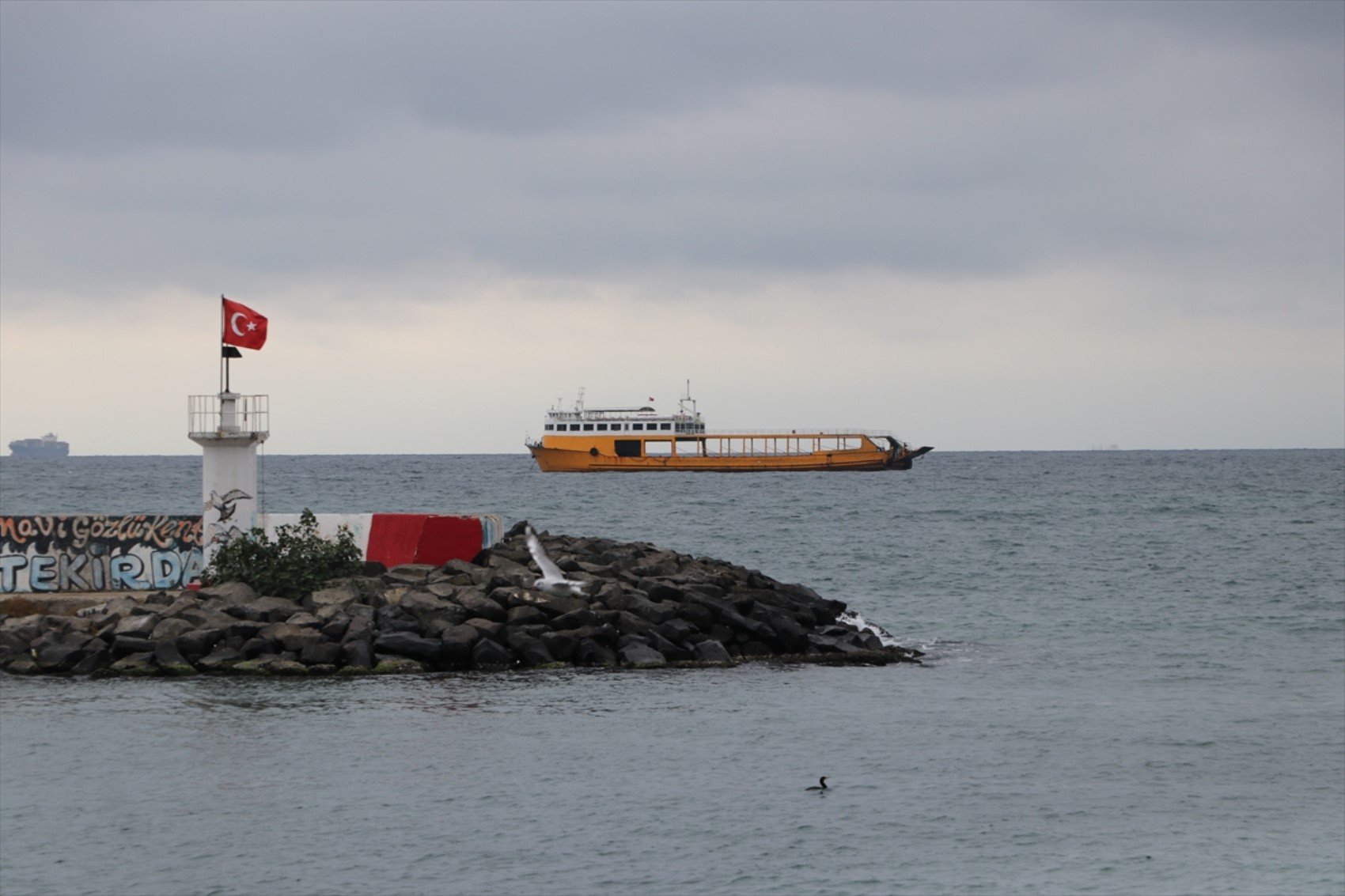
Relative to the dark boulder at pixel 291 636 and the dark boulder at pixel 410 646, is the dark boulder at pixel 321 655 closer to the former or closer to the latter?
the dark boulder at pixel 291 636

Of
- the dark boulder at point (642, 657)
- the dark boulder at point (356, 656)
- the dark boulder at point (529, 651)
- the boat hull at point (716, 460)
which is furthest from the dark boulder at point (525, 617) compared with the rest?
the boat hull at point (716, 460)

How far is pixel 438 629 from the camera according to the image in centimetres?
2603

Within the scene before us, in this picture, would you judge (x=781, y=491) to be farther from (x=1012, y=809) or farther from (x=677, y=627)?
(x=1012, y=809)

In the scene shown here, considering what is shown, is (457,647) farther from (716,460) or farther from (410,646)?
(716,460)

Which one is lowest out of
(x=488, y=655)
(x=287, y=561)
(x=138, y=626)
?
(x=488, y=655)

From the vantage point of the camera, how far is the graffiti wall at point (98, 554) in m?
29.5

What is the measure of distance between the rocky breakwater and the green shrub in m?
0.61

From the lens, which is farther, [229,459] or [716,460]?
[716,460]

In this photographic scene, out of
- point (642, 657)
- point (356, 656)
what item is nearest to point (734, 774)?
point (642, 657)

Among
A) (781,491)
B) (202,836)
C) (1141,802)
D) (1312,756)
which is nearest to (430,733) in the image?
(202,836)

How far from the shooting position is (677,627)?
89.7 feet

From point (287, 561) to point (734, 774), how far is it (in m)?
13.5

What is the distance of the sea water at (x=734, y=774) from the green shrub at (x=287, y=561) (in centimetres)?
431

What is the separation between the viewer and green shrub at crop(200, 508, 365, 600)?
28.2 meters
